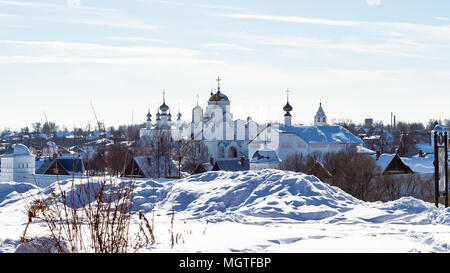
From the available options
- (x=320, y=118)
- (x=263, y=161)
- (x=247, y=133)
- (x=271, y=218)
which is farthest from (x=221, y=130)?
(x=271, y=218)

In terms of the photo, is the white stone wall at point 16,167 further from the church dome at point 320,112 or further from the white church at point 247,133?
the church dome at point 320,112

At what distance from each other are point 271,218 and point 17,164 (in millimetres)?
16867

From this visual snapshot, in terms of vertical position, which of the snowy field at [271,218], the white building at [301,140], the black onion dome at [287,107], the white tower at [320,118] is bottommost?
the snowy field at [271,218]

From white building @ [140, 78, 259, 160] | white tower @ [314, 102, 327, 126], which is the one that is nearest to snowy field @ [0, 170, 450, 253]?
white building @ [140, 78, 259, 160]

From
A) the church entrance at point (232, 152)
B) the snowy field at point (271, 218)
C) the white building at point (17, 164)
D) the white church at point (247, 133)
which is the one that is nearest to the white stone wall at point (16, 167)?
the white building at point (17, 164)

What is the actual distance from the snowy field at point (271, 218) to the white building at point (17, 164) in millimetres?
9485

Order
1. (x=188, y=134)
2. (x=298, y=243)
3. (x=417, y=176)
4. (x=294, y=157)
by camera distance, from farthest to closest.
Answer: (x=188, y=134), (x=294, y=157), (x=417, y=176), (x=298, y=243)

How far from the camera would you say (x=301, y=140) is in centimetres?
3859

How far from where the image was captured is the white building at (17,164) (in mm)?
23391

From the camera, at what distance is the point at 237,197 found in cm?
1191

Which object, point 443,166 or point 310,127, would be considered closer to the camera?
point 443,166
